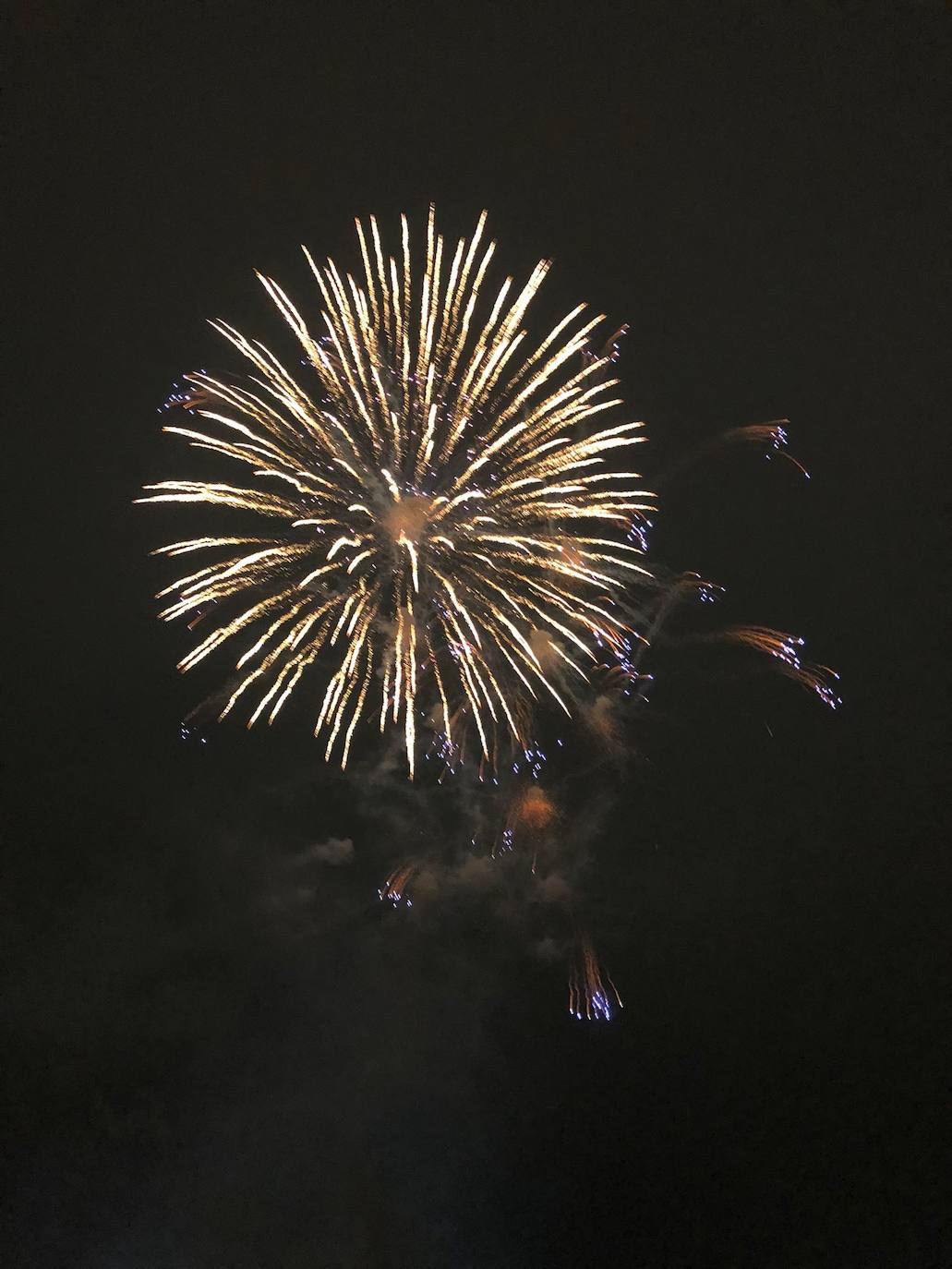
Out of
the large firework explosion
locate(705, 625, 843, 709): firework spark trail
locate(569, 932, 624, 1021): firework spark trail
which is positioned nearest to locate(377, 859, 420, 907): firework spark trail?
the large firework explosion

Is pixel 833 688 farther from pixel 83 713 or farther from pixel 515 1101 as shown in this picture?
pixel 83 713

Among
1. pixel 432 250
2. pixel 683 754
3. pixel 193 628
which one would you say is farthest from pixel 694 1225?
pixel 432 250

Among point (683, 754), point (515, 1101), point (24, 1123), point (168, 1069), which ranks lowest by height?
point (24, 1123)

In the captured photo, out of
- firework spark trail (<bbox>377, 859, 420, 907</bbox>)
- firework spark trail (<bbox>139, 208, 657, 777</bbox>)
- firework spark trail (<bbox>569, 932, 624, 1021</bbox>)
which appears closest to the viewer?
firework spark trail (<bbox>139, 208, 657, 777</bbox>)

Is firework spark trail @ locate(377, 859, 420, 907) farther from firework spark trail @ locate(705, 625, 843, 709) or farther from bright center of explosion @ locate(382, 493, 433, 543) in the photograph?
firework spark trail @ locate(705, 625, 843, 709)

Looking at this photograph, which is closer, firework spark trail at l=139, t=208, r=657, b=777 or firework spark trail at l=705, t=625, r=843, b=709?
firework spark trail at l=139, t=208, r=657, b=777

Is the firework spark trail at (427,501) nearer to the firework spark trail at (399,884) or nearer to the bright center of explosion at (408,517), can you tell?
the bright center of explosion at (408,517)
